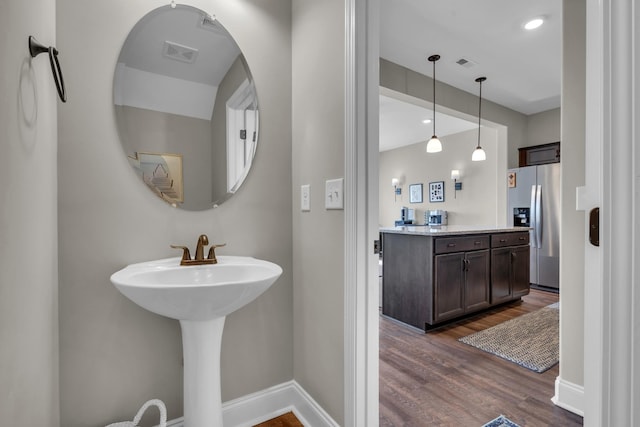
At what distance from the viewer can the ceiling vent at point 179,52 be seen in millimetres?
1412

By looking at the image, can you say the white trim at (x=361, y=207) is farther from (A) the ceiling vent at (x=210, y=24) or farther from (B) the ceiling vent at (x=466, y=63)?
(B) the ceiling vent at (x=466, y=63)

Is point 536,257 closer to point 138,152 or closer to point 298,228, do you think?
point 298,228

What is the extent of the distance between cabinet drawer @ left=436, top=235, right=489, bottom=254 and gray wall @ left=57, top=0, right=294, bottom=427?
1783 mm

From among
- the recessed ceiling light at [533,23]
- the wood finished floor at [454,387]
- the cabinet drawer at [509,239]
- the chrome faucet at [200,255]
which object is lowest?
the wood finished floor at [454,387]

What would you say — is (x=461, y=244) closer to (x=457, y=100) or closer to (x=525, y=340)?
(x=525, y=340)

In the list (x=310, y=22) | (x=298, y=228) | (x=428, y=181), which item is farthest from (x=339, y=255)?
(x=428, y=181)

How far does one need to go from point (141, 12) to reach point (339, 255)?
1.38 metres

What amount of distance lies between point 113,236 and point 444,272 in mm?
2519

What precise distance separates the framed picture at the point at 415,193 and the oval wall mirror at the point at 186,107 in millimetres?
6119

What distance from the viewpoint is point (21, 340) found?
0.71 metres

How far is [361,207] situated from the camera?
1237 mm

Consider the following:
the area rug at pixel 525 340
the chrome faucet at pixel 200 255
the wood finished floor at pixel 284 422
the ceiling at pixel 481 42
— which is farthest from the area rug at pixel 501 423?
the ceiling at pixel 481 42

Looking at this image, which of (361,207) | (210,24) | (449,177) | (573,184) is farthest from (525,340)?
(449,177)
